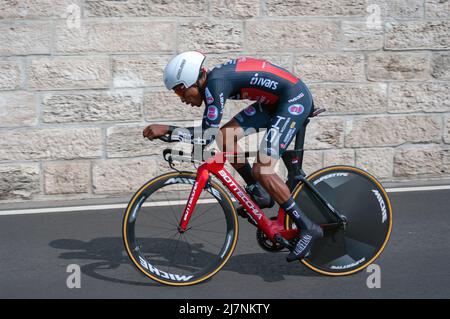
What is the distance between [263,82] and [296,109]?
1.08ft

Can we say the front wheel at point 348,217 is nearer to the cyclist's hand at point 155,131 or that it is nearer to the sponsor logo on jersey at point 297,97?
the sponsor logo on jersey at point 297,97

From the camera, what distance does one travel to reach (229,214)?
5.71m

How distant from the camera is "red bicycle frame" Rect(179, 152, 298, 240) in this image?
18.5 ft

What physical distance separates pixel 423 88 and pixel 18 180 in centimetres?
477

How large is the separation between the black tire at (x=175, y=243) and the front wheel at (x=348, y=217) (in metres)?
0.56

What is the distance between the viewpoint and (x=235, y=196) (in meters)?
5.79

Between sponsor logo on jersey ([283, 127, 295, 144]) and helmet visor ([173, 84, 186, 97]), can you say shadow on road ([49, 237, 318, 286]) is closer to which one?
sponsor logo on jersey ([283, 127, 295, 144])

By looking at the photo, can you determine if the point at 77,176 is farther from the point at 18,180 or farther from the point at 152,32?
the point at 152,32

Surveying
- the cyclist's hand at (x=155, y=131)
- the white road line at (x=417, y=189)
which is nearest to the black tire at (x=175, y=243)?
the cyclist's hand at (x=155, y=131)

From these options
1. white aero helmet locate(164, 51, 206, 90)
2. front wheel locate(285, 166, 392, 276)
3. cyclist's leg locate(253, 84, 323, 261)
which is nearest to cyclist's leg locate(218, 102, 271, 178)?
cyclist's leg locate(253, 84, 323, 261)

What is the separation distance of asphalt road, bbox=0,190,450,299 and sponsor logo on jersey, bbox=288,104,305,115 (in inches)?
52.2

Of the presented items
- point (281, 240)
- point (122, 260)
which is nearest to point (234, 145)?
point (281, 240)

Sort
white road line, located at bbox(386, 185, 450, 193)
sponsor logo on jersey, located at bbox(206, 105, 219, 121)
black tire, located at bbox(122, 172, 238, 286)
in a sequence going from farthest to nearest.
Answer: white road line, located at bbox(386, 185, 450, 193)
black tire, located at bbox(122, 172, 238, 286)
sponsor logo on jersey, located at bbox(206, 105, 219, 121)
